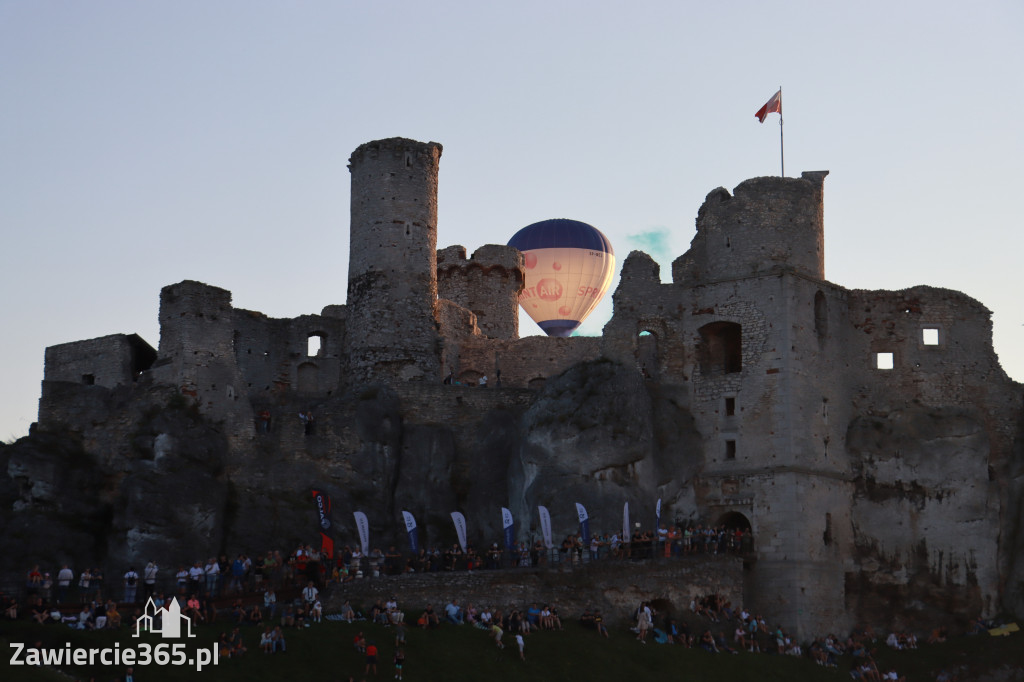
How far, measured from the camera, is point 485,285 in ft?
244

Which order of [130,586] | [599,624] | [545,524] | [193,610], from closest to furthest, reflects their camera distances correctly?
1. [193,610]
2. [130,586]
3. [599,624]
4. [545,524]

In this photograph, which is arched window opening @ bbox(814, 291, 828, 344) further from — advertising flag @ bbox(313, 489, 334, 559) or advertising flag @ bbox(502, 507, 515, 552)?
advertising flag @ bbox(313, 489, 334, 559)

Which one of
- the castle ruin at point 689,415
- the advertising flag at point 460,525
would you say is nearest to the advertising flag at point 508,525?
the advertising flag at point 460,525

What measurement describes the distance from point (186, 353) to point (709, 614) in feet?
63.4

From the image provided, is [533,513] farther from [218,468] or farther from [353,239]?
[353,239]

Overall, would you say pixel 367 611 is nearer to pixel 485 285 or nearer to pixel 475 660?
pixel 475 660

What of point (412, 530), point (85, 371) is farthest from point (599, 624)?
point (85, 371)

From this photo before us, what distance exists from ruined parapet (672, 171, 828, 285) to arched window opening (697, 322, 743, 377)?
1.90 metres

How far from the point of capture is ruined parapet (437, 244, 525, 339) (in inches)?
2908

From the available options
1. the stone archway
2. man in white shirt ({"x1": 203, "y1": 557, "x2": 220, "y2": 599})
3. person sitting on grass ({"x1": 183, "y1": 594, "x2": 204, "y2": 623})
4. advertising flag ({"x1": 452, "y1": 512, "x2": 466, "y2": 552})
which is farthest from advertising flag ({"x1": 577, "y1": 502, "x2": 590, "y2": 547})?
person sitting on grass ({"x1": 183, "y1": 594, "x2": 204, "y2": 623})

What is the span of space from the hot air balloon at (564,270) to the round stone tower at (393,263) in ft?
67.1

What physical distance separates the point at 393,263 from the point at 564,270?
22.6m

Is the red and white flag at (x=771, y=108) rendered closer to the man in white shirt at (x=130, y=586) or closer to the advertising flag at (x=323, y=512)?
the advertising flag at (x=323, y=512)

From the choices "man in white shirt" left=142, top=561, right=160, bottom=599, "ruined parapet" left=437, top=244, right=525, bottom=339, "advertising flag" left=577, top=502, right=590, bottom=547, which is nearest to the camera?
"man in white shirt" left=142, top=561, right=160, bottom=599
